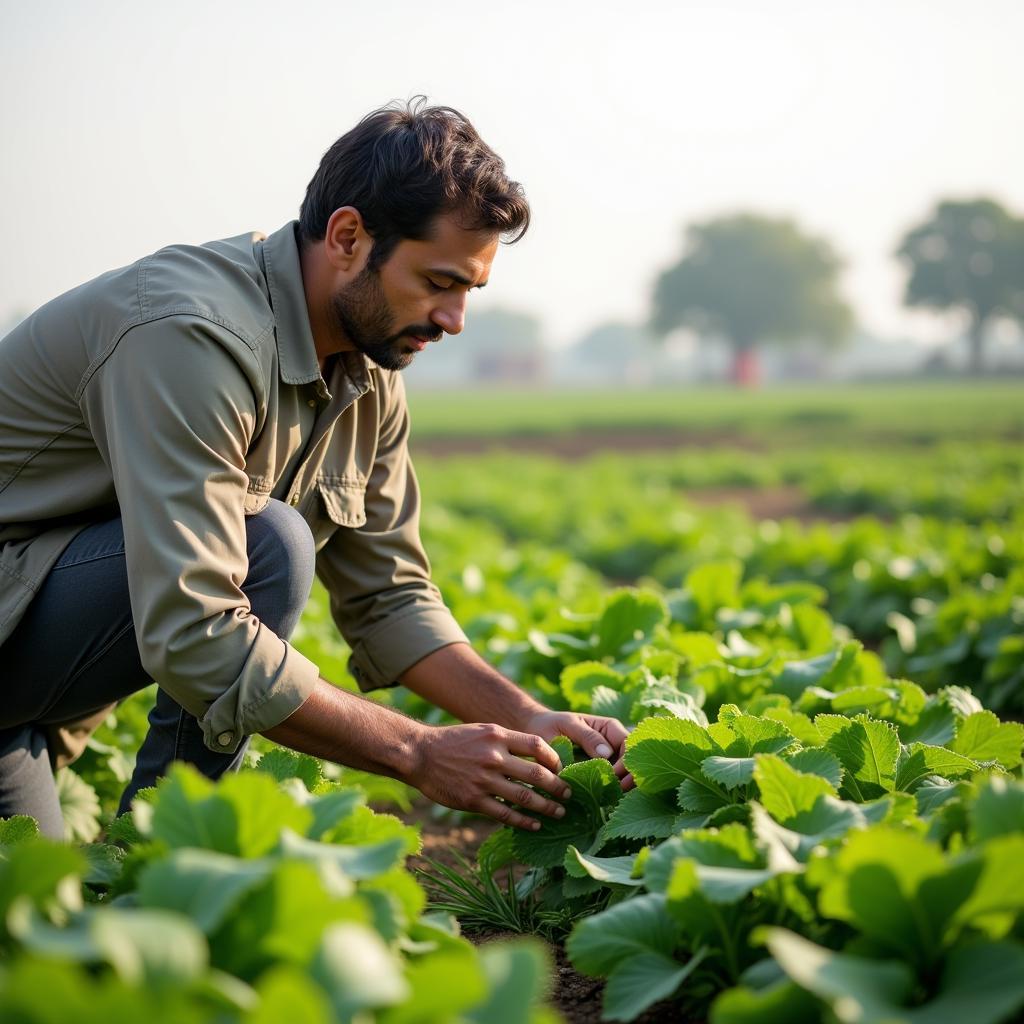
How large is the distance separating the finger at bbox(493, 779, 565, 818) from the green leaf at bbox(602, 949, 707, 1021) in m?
0.48

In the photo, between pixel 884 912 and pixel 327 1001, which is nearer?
pixel 327 1001

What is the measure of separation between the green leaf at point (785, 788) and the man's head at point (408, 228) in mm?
1113

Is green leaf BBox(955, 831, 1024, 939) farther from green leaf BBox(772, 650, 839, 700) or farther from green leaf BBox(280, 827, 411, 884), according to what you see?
green leaf BBox(772, 650, 839, 700)

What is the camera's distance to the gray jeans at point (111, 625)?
7.23 feet

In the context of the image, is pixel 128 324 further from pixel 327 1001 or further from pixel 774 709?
pixel 774 709

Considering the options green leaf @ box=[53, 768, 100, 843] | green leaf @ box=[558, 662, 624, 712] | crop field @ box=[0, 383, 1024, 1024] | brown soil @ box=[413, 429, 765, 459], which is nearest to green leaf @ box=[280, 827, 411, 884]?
crop field @ box=[0, 383, 1024, 1024]

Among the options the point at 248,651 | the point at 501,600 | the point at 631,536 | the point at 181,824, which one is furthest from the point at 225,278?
the point at 631,536

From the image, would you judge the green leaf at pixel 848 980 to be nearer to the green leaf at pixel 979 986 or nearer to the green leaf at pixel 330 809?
the green leaf at pixel 979 986

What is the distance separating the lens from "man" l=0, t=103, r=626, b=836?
1951mm

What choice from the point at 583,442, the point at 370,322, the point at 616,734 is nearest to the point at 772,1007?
the point at 616,734

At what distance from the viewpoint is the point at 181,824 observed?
1465mm

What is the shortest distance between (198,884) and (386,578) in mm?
1433

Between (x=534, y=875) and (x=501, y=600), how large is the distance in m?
2.13

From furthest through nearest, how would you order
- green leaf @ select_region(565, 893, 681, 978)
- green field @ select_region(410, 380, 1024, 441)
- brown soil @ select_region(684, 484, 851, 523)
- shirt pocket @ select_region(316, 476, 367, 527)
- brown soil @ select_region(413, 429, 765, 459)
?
brown soil @ select_region(413, 429, 765, 459), green field @ select_region(410, 380, 1024, 441), brown soil @ select_region(684, 484, 851, 523), shirt pocket @ select_region(316, 476, 367, 527), green leaf @ select_region(565, 893, 681, 978)
